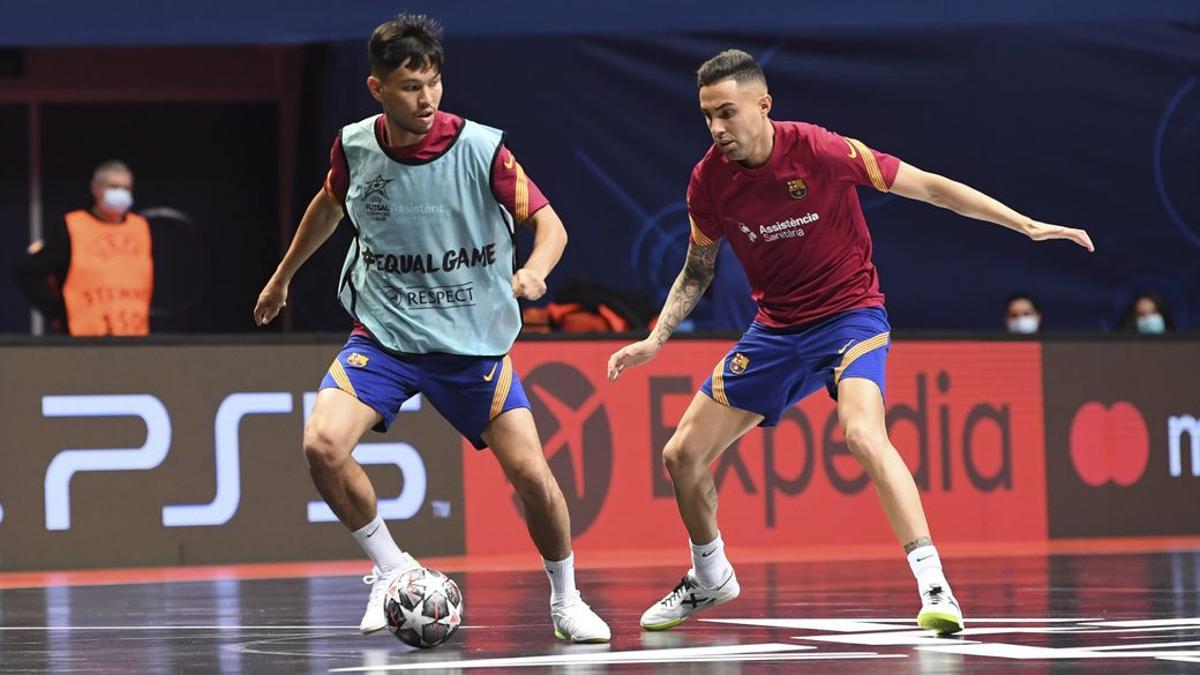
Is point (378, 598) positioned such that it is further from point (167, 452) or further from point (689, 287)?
point (167, 452)

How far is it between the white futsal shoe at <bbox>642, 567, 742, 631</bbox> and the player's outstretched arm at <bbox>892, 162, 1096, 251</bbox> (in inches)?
63.2

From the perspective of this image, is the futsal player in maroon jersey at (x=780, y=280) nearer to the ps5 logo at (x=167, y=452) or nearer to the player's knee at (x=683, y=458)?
the player's knee at (x=683, y=458)

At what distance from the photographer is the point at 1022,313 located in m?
14.9

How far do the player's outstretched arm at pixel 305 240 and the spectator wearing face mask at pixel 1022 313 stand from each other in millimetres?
7980

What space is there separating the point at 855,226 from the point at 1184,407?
634cm

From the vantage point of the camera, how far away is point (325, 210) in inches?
299

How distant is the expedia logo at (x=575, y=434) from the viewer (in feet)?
42.0

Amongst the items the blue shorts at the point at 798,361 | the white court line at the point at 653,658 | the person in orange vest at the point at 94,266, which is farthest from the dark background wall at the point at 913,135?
the white court line at the point at 653,658

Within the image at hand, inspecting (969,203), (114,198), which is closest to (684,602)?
(969,203)

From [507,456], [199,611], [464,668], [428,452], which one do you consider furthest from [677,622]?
[428,452]

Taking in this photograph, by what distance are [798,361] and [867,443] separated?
561 millimetres

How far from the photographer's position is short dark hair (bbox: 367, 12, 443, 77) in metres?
7.09

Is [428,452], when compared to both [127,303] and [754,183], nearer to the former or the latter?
[127,303]

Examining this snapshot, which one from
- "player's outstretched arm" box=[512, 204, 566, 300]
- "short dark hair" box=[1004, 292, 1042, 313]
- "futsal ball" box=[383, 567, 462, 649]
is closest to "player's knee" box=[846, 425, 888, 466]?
"player's outstretched arm" box=[512, 204, 566, 300]
